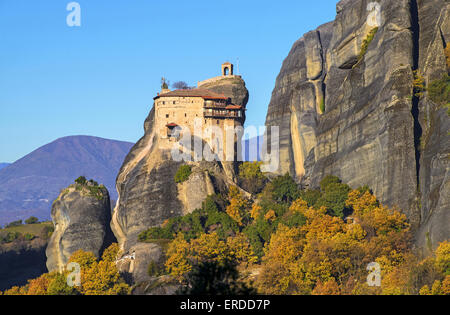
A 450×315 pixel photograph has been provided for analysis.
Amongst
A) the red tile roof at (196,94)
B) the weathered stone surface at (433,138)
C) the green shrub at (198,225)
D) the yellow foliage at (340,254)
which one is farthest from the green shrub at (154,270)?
the weathered stone surface at (433,138)

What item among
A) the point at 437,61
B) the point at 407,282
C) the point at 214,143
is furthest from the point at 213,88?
the point at 407,282

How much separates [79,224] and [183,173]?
17993 mm

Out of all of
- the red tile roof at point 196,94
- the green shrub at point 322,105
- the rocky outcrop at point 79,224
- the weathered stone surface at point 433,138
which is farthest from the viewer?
the green shrub at point 322,105

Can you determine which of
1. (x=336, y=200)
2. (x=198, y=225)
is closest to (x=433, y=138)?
(x=336, y=200)

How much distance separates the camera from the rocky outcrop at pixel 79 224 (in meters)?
137

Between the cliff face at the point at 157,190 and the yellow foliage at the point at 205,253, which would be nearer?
the yellow foliage at the point at 205,253

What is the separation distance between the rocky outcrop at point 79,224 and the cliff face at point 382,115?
3306cm

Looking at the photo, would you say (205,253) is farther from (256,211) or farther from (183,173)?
(183,173)

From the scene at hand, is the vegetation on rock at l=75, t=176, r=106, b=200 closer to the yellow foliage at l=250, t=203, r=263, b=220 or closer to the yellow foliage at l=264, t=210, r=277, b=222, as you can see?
the yellow foliage at l=250, t=203, r=263, b=220

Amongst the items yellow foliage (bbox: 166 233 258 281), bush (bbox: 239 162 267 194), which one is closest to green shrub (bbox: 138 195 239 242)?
yellow foliage (bbox: 166 233 258 281)

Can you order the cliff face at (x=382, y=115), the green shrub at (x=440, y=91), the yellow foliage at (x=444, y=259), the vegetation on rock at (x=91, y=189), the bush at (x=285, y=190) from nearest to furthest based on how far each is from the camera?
the yellow foliage at (x=444, y=259) < the cliff face at (x=382, y=115) < the green shrub at (x=440, y=91) < the bush at (x=285, y=190) < the vegetation on rock at (x=91, y=189)

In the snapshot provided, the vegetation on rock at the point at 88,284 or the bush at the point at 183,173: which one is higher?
the bush at the point at 183,173

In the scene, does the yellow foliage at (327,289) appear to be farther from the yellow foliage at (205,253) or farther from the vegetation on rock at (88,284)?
the vegetation on rock at (88,284)

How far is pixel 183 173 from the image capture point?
13950cm
